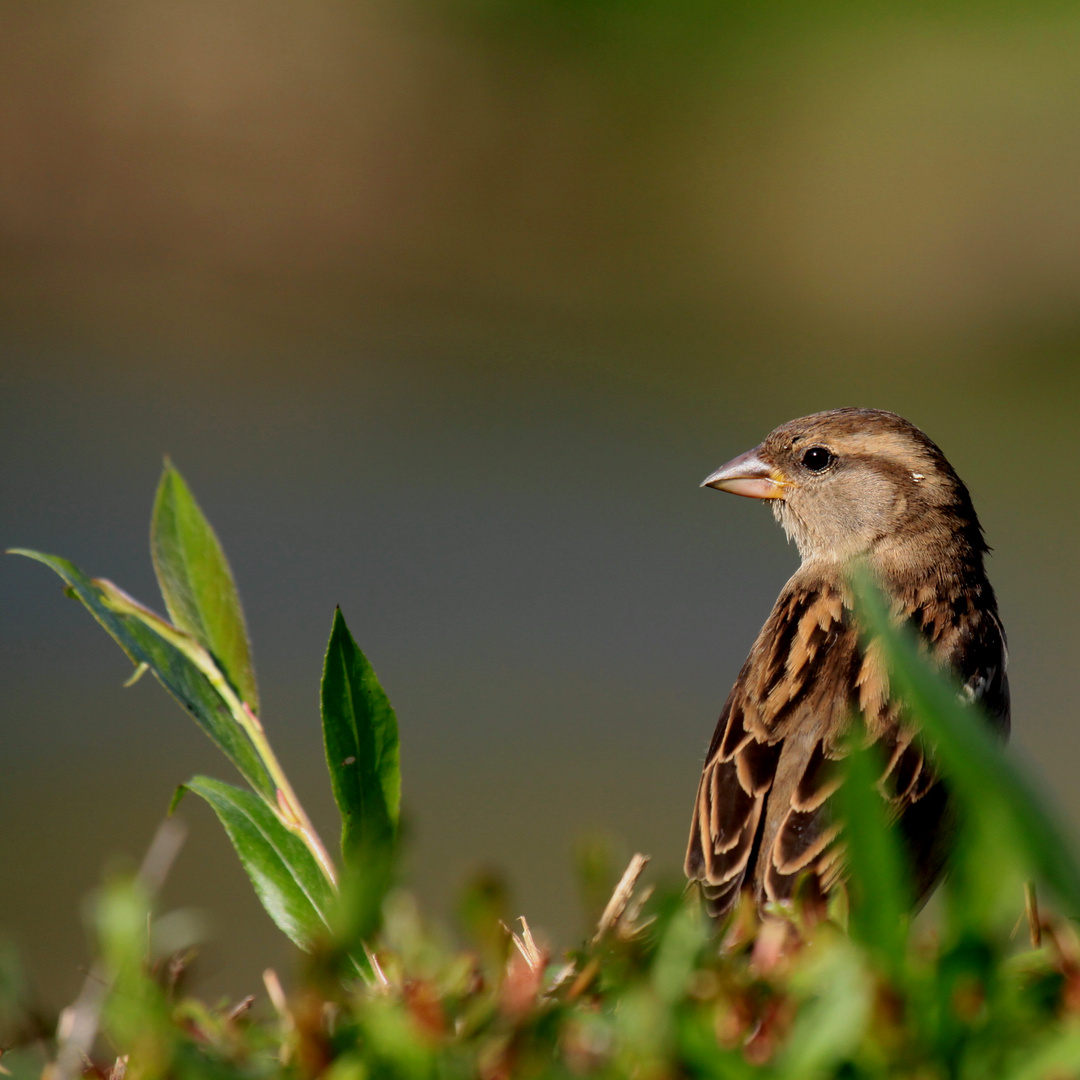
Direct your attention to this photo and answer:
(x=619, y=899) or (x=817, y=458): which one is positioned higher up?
(x=817, y=458)

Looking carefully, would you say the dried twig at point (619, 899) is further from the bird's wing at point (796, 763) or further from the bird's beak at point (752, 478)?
the bird's beak at point (752, 478)

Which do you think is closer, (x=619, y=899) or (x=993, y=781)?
(x=993, y=781)

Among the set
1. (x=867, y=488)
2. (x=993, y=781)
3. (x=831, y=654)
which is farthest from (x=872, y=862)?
(x=867, y=488)

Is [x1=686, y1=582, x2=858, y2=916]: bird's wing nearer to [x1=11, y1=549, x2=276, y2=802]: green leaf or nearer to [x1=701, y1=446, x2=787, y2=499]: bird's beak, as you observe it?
[x1=701, y1=446, x2=787, y2=499]: bird's beak

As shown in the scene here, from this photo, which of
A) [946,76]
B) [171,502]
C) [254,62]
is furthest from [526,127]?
[171,502]

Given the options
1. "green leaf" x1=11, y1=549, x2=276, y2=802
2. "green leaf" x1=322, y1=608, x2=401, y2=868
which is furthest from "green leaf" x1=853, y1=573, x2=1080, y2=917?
"green leaf" x1=11, y1=549, x2=276, y2=802

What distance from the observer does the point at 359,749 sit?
1528 mm

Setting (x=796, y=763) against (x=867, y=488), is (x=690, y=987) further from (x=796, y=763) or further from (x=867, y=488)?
(x=867, y=488)

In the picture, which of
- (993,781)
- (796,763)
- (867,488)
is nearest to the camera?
(993,781)

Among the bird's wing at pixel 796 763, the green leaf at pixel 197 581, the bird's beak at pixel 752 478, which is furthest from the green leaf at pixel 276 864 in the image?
the bird's beak at pixel 752 478

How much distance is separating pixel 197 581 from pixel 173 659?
0.11m

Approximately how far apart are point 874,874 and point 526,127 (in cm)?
1458

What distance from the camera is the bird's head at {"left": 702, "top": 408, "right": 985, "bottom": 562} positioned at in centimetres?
366

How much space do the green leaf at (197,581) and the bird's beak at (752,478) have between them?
2234 mm
